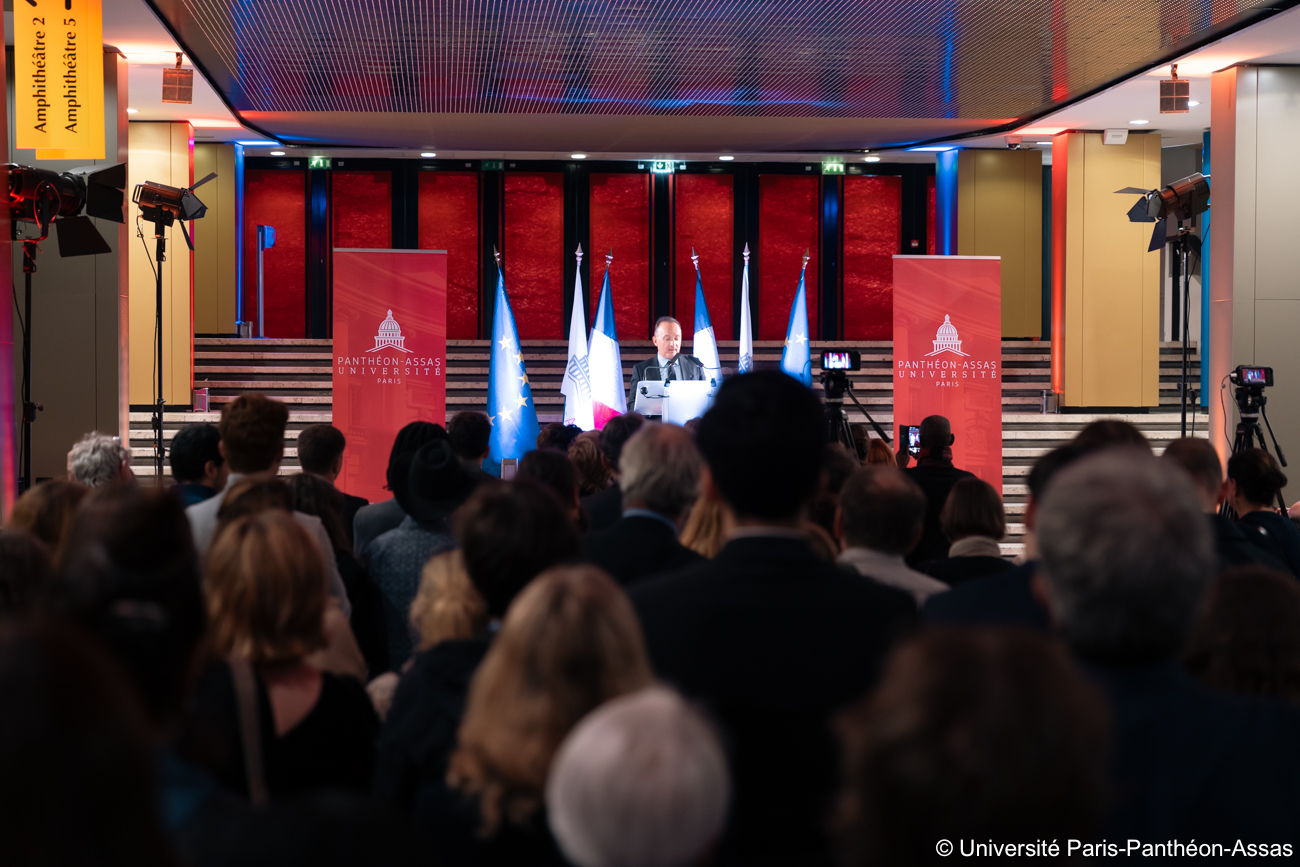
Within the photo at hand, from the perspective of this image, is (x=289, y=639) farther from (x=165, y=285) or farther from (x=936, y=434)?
(x=165, y=285)

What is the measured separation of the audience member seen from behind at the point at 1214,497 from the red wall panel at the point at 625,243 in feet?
36.3

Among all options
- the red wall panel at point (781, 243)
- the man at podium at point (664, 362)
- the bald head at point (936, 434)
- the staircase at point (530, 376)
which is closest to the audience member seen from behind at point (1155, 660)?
the bald head at point (936, 434)

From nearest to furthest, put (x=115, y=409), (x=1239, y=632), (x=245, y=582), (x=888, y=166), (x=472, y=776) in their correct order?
(x=472, y=776) < (x=1239, y=632) < (x=245, y=582) < (x=115, y=409) < (x=888, y=166)

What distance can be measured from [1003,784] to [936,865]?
0.09 metres

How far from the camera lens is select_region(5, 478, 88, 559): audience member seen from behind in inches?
110

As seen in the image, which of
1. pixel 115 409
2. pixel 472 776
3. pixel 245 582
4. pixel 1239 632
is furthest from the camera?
pixel 115 409

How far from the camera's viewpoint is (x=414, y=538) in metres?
3.31

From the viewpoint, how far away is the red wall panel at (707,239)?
46.7 ft

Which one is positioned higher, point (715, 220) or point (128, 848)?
point (715, 220)

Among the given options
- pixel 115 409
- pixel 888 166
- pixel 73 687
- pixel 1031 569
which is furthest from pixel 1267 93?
pixel 73 687

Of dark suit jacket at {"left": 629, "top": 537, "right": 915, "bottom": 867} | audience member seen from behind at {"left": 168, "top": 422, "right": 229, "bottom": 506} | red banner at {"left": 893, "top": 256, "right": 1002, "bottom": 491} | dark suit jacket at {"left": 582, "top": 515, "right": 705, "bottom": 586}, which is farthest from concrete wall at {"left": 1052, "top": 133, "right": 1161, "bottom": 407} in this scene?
dark suit jacket at {"left": 629, "top": 537, "right": 915, "bottom": 867}

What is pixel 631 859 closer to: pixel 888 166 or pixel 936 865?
pixel 936 865

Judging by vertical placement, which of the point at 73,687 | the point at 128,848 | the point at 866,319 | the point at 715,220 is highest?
the point at 715,220

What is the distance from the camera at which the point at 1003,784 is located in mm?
875
